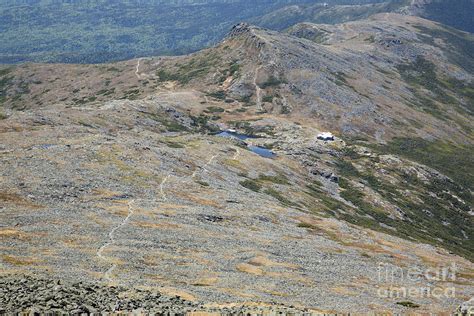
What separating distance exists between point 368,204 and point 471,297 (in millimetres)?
81005

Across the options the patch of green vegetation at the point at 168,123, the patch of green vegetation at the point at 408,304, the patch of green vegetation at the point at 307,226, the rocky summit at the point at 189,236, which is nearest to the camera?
the rocky summit at the point at 189,236

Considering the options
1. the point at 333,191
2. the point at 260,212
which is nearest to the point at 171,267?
the point at 260,212

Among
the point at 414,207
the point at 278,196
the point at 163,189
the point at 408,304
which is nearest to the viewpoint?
the point at 408,304

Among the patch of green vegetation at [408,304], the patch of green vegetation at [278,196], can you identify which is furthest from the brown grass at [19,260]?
the patch of green vegetation at [278,196]

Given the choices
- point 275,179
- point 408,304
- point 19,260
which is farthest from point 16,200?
point 275,179

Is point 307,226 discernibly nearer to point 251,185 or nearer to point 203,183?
point 203,183

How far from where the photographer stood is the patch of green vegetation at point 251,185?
122188 mm

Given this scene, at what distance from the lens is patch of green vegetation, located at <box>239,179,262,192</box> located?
401ft

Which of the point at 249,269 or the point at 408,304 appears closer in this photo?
the point at 408,304

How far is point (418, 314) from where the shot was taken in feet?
199

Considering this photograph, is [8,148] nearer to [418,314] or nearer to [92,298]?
[92,298]

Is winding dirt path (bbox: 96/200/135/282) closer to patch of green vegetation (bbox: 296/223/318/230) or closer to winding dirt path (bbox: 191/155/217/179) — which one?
winding dirt path (bbox: 191/155/217/179)

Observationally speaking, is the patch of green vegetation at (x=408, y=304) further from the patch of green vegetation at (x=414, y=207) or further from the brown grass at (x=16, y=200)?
the patch of green vegetation at (x=414, y=207)

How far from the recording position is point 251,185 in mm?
124000
